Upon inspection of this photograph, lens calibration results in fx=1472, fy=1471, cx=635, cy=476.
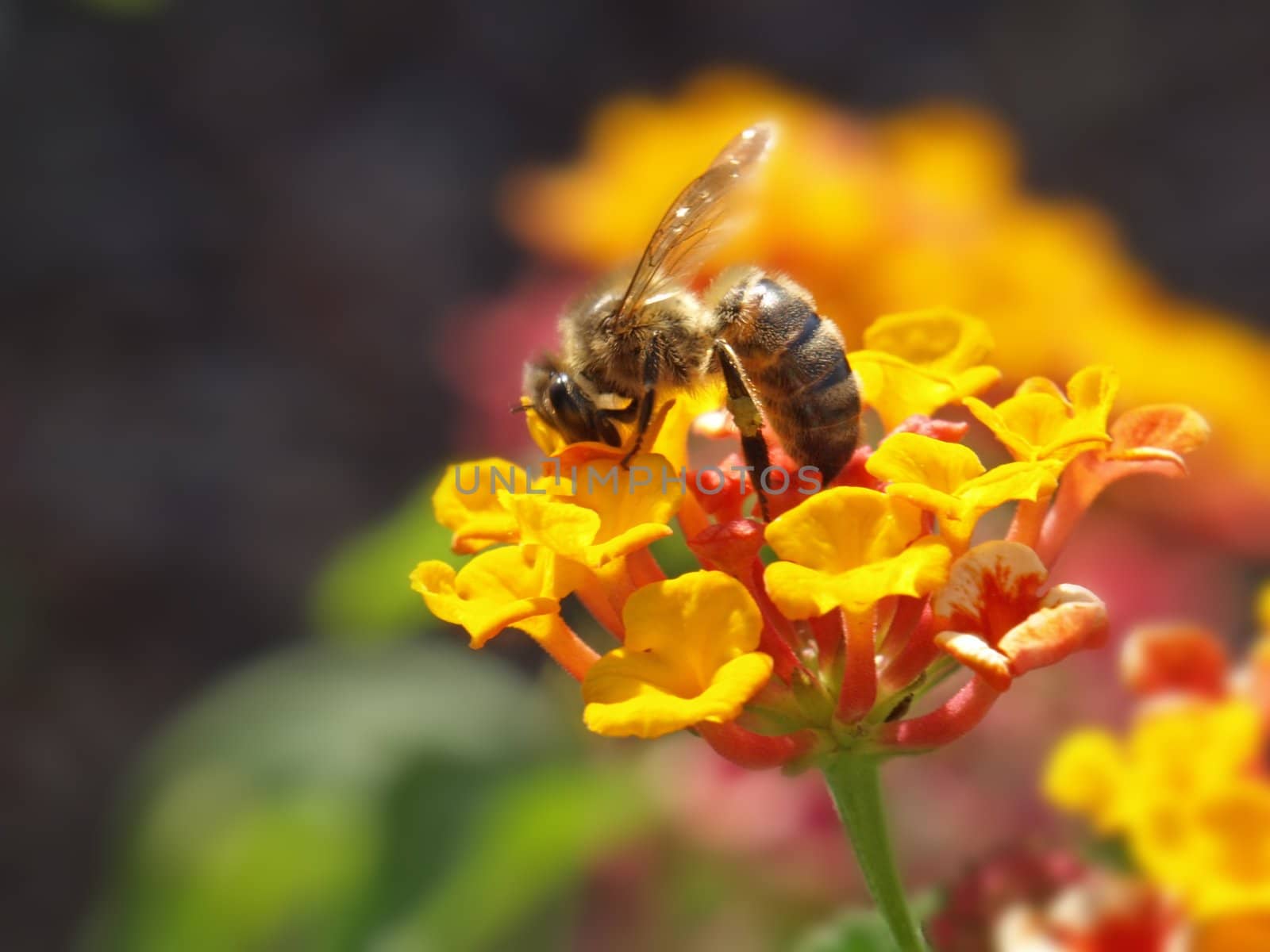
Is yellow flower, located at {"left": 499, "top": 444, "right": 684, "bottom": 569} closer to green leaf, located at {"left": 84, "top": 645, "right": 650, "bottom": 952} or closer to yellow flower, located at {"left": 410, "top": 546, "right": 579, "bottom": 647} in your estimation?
yellow flower, located at {"left": 410, "top": 546, "right": 579, "bottom": 647}

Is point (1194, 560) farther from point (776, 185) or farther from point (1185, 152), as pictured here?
point (1185, 152)

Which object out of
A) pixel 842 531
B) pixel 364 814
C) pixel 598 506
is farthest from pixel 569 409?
pixel 364 814

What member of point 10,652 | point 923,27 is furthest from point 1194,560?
point 923,27

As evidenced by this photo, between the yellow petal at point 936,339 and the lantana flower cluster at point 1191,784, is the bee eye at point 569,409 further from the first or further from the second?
the lantana flower cluster at point 1191,784

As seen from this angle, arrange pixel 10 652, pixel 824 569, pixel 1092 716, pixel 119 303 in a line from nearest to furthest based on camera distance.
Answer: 1. pixel 824 569
2. pixel 1092 716
3. pixel 10 652
4. pixel 119 303

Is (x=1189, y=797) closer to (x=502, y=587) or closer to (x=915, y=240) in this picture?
(x=502, y=587)

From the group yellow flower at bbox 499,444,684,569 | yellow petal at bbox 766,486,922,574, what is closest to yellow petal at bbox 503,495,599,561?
yellow flower at bbox 499,444,684,569

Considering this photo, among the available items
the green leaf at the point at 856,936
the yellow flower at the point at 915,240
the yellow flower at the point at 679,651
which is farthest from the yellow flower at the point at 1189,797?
the yellow flower at the point at 915,240
